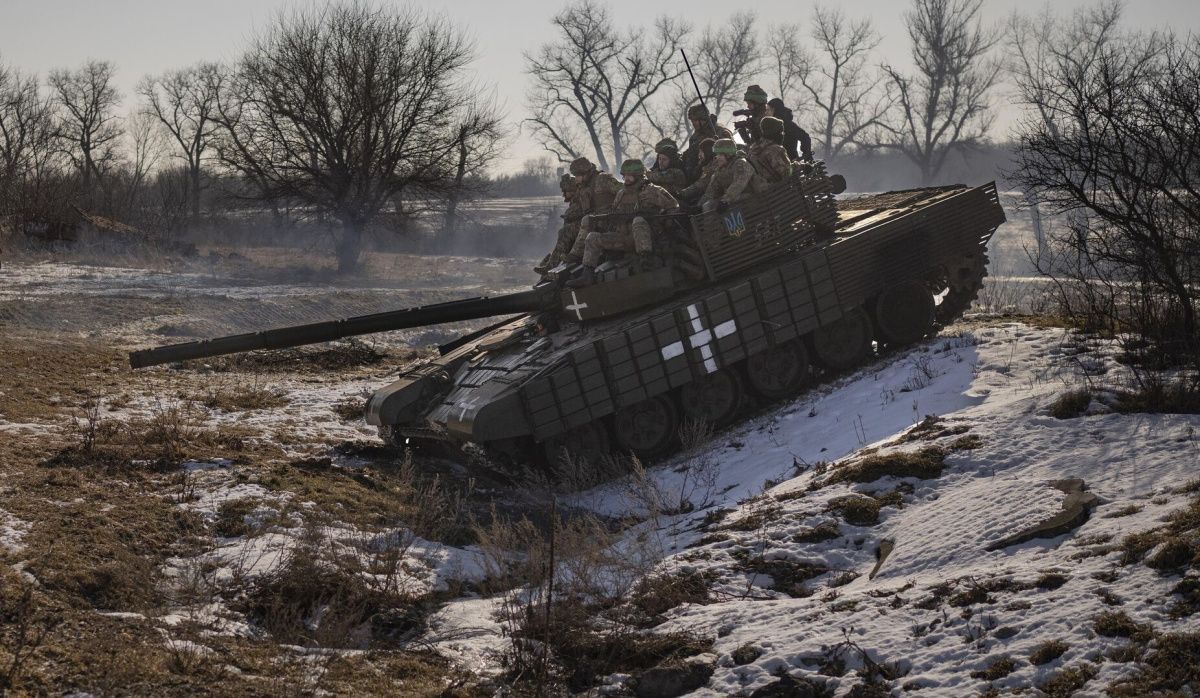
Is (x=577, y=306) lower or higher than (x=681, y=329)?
higher

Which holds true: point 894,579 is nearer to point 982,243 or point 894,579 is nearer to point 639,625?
point 639,625

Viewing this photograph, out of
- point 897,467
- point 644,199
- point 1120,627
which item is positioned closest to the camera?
point 1120,627

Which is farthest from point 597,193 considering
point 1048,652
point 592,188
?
point 1048,652

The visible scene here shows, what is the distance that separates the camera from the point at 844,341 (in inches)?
623

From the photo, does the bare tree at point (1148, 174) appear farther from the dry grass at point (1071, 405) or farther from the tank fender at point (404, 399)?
the tank fender at point (404, 399)

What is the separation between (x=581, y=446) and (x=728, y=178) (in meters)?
4.05

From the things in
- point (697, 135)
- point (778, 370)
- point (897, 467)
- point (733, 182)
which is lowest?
point (897, 467)

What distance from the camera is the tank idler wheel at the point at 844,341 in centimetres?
1569

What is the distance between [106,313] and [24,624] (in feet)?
59.9

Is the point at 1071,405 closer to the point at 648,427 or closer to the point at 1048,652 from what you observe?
the point at 1048,652

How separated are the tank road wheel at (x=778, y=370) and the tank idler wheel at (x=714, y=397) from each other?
0.90ft

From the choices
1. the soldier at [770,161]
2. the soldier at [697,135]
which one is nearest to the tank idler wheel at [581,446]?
the soldier at [770,161]

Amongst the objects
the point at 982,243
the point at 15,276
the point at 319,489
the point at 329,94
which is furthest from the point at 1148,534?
the point at 329,94

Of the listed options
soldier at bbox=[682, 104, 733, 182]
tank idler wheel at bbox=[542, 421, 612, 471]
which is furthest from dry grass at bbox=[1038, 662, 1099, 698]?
soldier at bbox=[682, 104, 733, 182]
